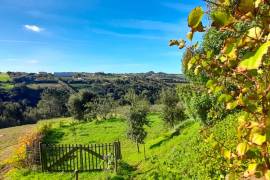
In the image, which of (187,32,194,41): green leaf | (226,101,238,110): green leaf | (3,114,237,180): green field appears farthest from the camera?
(3,114,237,180): green field

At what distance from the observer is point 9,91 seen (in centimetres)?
11600

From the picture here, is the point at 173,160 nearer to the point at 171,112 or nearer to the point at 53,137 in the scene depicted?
the point at 171,112

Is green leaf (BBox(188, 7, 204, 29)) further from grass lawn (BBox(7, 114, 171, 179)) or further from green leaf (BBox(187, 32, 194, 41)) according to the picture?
grass lawn (BBox(7, 114, 171, 179))

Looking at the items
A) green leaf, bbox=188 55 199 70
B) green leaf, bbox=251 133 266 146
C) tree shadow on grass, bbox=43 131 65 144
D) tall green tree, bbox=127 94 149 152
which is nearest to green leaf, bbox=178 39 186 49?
green leaf, bbox=188 55 199 70

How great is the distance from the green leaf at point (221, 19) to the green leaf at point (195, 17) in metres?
0.05

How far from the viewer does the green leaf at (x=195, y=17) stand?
138cm

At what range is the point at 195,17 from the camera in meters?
1.42

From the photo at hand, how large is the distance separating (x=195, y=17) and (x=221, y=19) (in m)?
0.10

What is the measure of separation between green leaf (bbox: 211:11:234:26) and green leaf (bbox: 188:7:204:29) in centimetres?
5

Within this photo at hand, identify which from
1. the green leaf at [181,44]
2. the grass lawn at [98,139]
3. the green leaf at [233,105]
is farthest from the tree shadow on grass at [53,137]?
the green leaf at [233,105]

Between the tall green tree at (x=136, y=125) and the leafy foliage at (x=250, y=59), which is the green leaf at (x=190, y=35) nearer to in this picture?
the leafy foliage at (x=250, y=59)

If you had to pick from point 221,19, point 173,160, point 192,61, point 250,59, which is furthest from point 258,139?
point 173,160

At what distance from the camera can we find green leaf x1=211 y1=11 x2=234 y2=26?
1368 mm

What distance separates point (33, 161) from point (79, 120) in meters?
31.2
